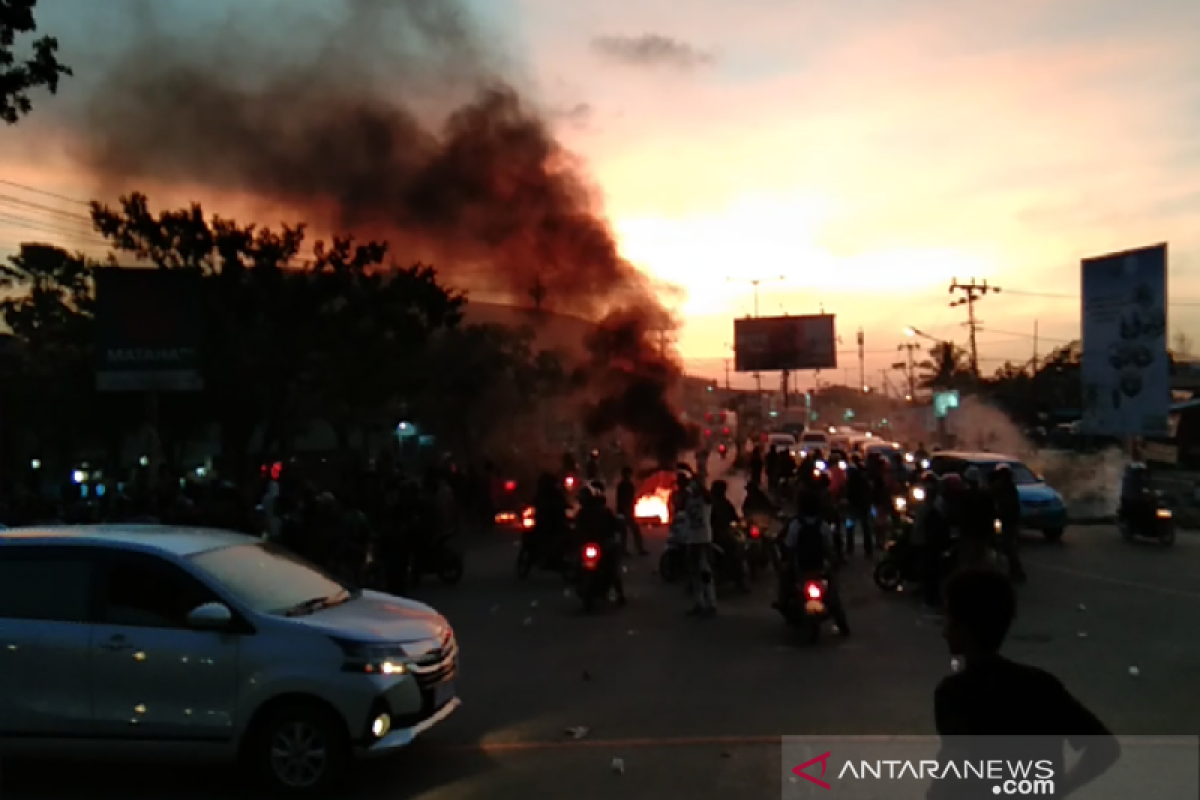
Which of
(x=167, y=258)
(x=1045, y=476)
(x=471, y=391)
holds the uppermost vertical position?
(x=167, y=258)

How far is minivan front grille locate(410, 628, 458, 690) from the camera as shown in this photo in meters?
6.75

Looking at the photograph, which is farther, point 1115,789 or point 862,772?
point 862,772

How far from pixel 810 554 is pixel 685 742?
4.40 meters

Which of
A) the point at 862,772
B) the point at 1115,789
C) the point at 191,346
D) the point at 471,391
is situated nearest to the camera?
the point at 1115,789

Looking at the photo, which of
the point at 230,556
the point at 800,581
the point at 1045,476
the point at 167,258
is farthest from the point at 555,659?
the point at 1045,476

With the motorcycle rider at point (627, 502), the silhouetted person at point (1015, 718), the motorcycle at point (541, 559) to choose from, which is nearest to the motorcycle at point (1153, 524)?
the motorcycle rider at point (627, 502)

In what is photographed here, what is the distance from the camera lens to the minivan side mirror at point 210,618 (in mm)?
6430

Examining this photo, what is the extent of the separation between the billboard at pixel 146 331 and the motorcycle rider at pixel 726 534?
384 inches

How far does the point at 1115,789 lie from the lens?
4.82 metres

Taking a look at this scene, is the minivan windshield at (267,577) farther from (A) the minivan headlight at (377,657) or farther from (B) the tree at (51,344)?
(B) the tree at (51,344)

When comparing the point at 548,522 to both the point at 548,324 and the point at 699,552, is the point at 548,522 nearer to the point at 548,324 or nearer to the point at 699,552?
the point at 699,552

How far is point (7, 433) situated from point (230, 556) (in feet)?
105

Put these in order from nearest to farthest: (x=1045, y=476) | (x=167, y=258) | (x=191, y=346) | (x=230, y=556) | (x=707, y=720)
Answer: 1. (x=230, y=556)
2. (x=707, y=720)
3. (x=191, y=346)
4. (x=167, y=258)
5. (x=1045, y=476)

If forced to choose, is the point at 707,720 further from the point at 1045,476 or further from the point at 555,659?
the point at 1045,476
